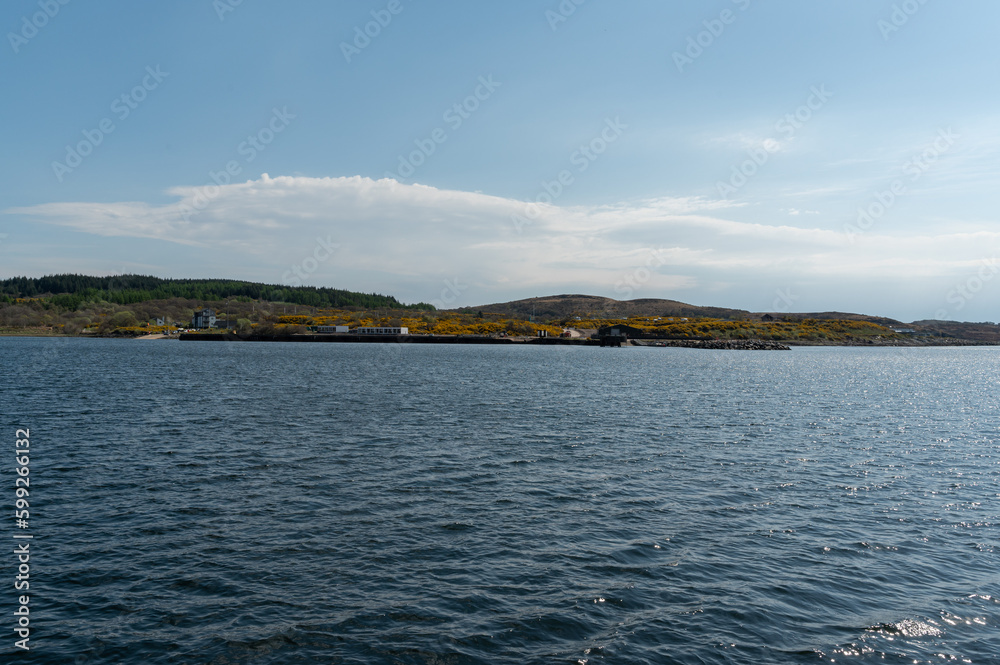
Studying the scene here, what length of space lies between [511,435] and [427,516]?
50.1 ft

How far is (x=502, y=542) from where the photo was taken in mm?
17438

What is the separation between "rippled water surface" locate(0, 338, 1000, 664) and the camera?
12242mm

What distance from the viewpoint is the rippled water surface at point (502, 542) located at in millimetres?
12242

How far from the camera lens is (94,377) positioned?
66.1m

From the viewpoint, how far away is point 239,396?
51.0 meters

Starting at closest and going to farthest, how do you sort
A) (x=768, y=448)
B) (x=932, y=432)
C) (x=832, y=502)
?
(x=832, y=502) → (x=768, y=448) → (x=932, y=432)

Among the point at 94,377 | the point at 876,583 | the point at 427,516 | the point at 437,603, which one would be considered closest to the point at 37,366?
the point at 94,377

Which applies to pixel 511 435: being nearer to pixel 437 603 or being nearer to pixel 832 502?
pixel 832 502

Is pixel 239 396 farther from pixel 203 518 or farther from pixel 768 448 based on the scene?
pixel 768 448

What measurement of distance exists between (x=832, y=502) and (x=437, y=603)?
16.6m

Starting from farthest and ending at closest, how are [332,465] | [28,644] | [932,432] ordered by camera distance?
[932,432] < [332,465] < [28,644]

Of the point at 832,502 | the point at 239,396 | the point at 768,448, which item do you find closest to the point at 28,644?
the point at 832,502

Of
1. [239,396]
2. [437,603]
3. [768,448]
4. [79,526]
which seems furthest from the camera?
A: [239,396]

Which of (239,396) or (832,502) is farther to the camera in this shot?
(239,396)
